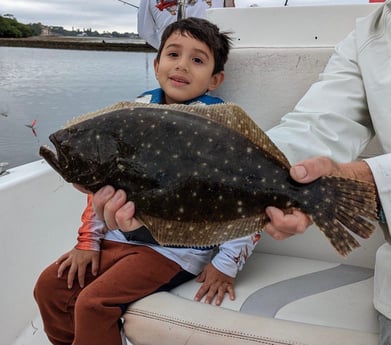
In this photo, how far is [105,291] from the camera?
161cm

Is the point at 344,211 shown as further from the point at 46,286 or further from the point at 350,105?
the point at 46,286

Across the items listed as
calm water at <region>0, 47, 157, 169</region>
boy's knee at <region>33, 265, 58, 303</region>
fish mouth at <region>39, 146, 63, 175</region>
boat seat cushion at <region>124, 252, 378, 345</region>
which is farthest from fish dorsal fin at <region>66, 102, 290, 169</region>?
calm water at <region>0, 47, 157, 169</region>

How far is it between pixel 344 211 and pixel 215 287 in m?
0.79

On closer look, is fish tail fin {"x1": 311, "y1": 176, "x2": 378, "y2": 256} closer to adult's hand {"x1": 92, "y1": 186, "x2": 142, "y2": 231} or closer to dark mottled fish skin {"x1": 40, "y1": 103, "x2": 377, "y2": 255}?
dark mottled fish skin {"x1": 40, "y1": 103, "x2": 377, "y2": 255}

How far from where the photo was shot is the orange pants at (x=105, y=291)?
5.20ft

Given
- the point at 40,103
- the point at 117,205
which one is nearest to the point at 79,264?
the point at 117,205

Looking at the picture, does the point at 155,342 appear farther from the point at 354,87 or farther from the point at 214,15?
the point at 214,15

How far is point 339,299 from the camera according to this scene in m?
1.70

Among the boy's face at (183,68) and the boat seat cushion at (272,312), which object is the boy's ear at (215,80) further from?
the boat seat cushion at (272,312)

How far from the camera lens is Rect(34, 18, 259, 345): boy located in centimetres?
161

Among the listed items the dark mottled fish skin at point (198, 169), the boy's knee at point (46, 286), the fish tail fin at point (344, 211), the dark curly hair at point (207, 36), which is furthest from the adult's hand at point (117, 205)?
the dark curly hair at point (207, 36)

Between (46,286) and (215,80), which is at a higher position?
(215,80)

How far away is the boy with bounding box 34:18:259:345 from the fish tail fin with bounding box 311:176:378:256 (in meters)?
0.73

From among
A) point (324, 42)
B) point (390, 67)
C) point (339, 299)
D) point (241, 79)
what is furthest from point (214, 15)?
point (339, 299)
